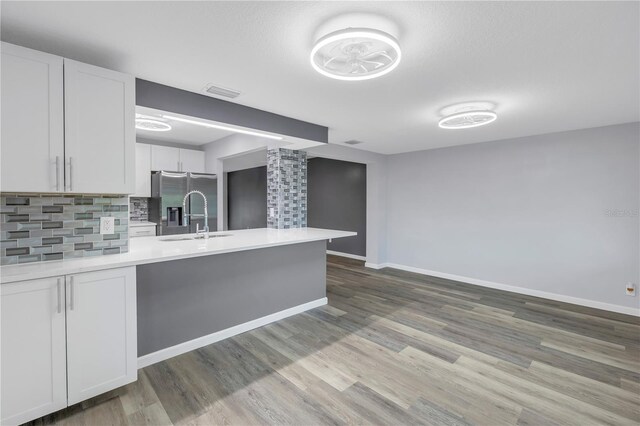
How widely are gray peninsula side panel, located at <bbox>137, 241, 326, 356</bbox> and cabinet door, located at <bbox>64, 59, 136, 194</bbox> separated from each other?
775 mm

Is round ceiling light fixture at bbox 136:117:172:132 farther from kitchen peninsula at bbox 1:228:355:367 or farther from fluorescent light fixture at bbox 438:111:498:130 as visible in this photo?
fluorescent light fixture at bbox 438:111:498:130

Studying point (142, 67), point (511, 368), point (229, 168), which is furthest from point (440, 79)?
point (229, 168)

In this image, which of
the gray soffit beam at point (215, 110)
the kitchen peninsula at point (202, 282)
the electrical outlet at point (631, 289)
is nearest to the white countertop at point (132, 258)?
the kitchen peninsula at point (202, 282)

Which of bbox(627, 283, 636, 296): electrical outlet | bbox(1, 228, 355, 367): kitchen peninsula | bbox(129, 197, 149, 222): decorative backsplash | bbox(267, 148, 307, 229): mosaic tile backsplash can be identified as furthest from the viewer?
bbox(129, 197, 149, 222): decorative backsplash

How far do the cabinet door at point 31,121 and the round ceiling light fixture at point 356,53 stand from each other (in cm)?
154

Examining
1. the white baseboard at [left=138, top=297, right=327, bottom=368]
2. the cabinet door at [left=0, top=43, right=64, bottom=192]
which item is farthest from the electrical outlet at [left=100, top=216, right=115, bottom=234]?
the white baseboard at [left=138, top=297, right=327, bottom=368]

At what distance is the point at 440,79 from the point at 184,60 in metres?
1.88

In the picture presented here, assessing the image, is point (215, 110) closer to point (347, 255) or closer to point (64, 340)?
point (64, 340)

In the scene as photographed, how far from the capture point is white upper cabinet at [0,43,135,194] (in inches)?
65.4

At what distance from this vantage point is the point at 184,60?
2.04 meters

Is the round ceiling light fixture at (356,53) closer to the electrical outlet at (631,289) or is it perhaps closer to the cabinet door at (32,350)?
the cabinet door at (32,350)

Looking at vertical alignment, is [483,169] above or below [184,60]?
below

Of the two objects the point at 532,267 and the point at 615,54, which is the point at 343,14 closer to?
the point at 615,54

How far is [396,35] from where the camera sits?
1.71 metres
